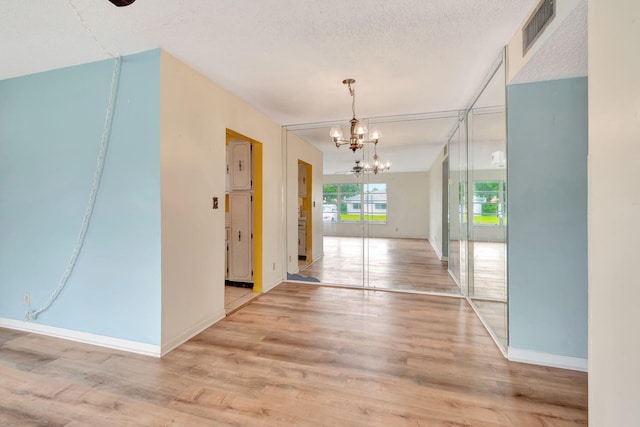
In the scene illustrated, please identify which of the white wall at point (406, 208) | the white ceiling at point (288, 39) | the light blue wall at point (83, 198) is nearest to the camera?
the white ceiling at point (288, 39)

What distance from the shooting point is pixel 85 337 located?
259 cm

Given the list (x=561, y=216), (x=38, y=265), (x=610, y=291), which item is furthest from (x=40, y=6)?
(x=561, y=216)

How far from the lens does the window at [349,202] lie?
20.6 ft

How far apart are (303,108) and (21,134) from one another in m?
3.10

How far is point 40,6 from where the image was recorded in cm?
187

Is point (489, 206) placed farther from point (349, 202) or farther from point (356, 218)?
point (356, 218)

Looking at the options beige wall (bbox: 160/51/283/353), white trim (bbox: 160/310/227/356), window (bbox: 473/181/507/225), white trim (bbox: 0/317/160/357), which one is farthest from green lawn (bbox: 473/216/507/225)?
white trim (bbox: 0/317/160/357)

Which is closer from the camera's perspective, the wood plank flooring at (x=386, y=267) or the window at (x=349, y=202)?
the wood plank flooring at (x=386, y=267)

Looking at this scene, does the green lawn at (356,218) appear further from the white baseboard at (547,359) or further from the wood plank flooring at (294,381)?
the white baseboard at (547,359)

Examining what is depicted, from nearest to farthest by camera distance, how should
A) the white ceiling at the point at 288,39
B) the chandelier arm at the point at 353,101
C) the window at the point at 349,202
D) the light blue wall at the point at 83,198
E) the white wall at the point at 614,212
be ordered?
the white wall at the point at 614,212 < the white ceiling at the point at 288,39 < the light blue wall at the point at 83,198 < the chandelier arm at the point at 353,101 < the window at the point at 349,202

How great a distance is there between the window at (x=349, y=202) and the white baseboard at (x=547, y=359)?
367 centimetres

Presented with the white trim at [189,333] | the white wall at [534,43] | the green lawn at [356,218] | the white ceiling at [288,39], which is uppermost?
the white ceiling at [288,39]

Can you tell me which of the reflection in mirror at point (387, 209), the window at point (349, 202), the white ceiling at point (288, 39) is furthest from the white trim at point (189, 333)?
the window at point (349, 202)

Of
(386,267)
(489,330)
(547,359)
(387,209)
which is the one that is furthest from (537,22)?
(387,209)
